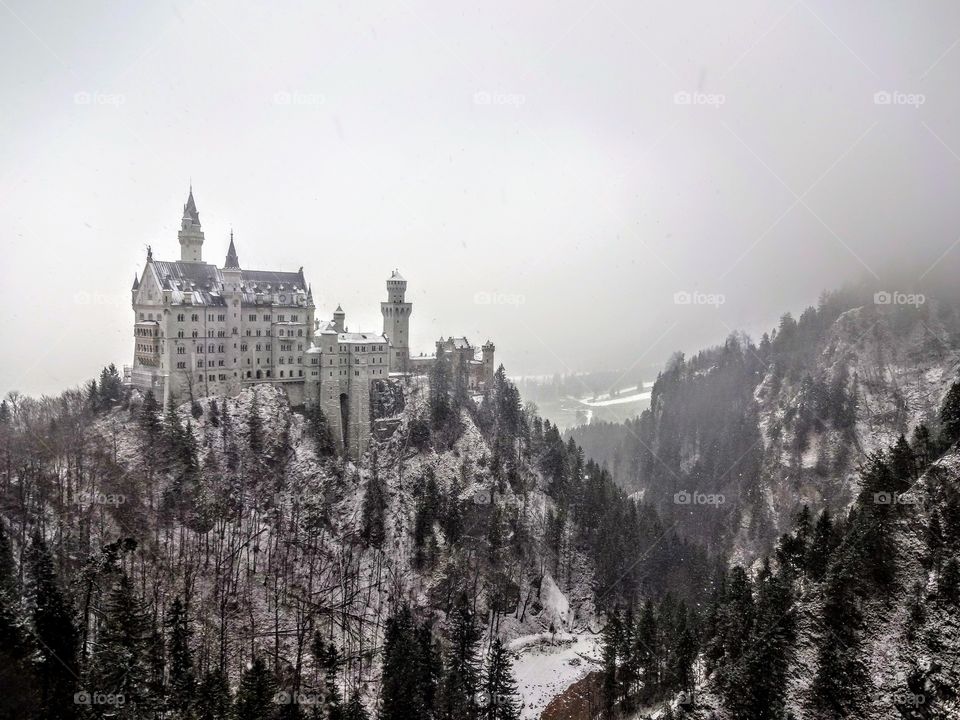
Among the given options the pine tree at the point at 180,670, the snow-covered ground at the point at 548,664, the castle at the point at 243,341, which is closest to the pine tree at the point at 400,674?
the pine tree at the point at 180,670

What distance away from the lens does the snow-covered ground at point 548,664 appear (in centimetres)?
6244

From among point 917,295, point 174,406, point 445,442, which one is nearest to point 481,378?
point 445,442

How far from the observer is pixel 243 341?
260 feet

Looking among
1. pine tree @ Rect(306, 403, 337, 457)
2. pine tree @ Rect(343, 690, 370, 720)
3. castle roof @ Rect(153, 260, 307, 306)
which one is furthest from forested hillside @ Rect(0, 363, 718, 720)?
castle roof @ Rect(153, 260, 307, 306)

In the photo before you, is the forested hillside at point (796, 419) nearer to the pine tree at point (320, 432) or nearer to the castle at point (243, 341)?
the castle at point (243, 341)

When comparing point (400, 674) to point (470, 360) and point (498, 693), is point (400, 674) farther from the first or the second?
point (470, 360)

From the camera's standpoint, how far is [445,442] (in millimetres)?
Result: 89938

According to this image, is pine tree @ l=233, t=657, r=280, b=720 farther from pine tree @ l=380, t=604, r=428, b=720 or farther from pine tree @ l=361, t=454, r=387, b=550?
pine tree @ l=361, t=454, r=387, b=550

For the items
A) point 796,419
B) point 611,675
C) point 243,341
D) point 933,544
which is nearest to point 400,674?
point 611,675

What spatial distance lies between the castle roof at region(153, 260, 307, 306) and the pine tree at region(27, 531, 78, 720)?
3883 centimetres

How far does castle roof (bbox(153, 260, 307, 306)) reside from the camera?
7481cm

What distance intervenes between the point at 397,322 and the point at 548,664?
5346 centimetres

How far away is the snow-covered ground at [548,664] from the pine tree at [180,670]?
31025mm

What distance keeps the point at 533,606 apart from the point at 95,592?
5076cm
